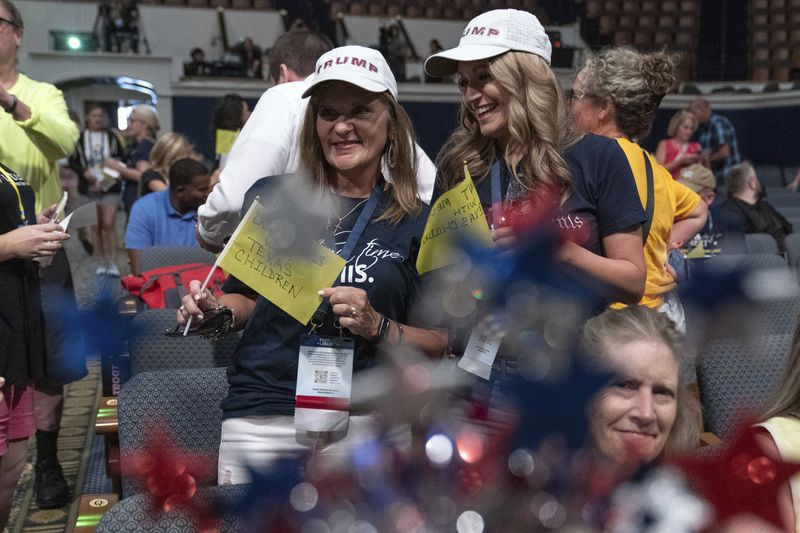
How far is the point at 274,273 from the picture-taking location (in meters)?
1.12

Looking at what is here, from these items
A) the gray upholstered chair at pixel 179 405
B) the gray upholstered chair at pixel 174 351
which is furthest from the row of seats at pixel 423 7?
the gray upholstered chair at pixel 179 405

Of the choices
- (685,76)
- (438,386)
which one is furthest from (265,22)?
(438,386)

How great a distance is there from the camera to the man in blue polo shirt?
3.51 m

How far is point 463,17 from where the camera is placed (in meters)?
15.5

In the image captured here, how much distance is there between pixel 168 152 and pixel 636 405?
13.0 ft

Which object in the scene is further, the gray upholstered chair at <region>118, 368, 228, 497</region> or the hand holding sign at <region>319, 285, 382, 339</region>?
the gray upholstered chair at <region>118, 368, 228, 497</region>

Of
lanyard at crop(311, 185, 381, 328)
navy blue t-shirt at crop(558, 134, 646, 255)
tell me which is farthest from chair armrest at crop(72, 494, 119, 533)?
navy blue t-shirt at crop(558, 134, 646, 255)

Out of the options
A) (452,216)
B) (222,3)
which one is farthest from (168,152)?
(222,3)

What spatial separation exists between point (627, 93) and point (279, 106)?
81cm

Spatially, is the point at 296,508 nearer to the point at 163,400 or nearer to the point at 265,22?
the point at 163,400

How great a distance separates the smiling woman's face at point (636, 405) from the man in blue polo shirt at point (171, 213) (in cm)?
299

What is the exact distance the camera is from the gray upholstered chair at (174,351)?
214 centimetres

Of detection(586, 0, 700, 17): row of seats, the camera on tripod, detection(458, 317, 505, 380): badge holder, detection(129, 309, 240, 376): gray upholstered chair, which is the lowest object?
detection(129, 309, 240, 376): gray upholstered chair

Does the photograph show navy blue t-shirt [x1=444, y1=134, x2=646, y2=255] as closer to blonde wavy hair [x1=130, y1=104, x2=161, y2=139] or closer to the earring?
the earring
